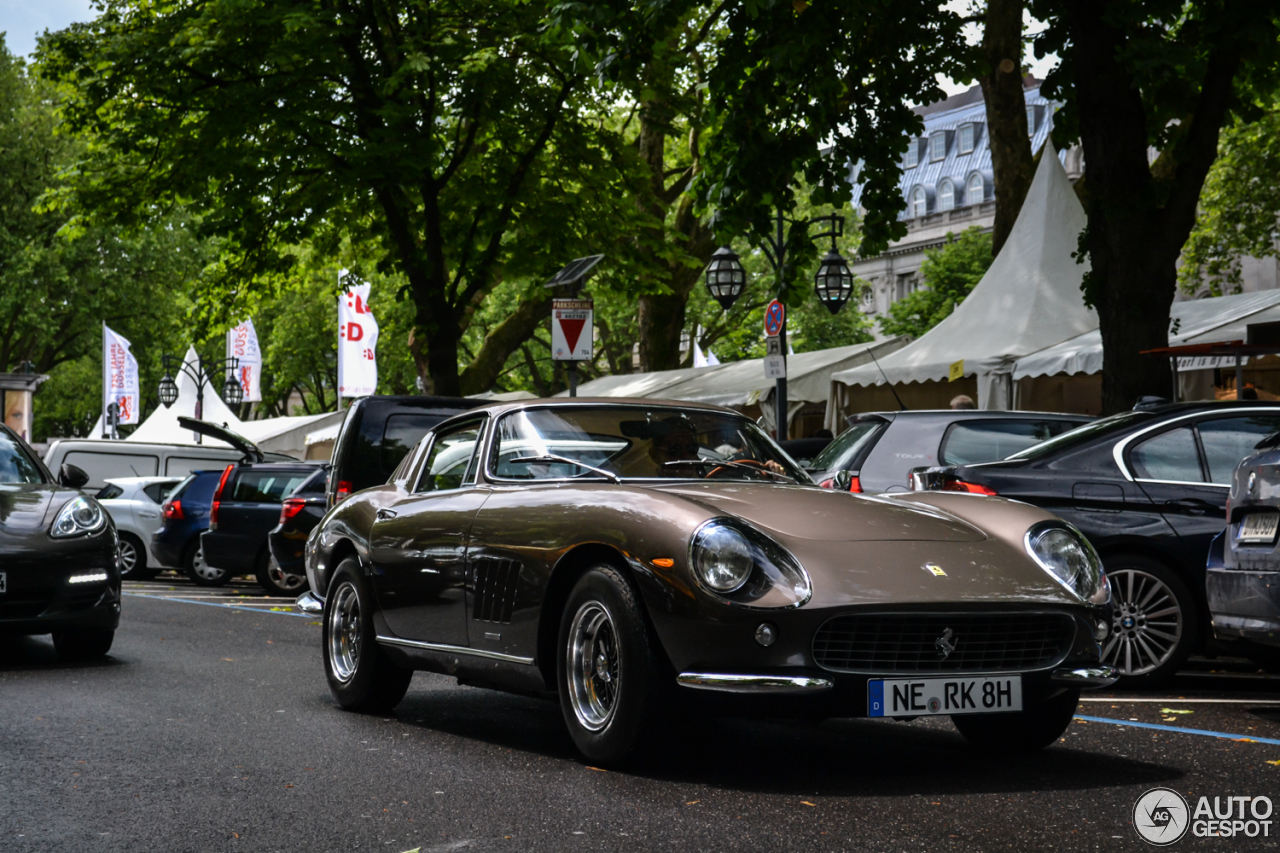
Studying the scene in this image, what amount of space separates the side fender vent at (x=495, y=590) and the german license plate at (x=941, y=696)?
1.61 metres

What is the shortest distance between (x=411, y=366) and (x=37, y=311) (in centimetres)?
1621

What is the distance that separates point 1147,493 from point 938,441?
2.64m

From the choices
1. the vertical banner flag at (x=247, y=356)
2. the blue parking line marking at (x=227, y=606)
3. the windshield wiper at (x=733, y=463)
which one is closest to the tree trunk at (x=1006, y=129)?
the blue parking line marking at (x=227, y=606)

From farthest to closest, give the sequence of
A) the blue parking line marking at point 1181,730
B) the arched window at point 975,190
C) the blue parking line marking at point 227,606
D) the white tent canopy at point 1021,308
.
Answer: the arched window at point 975,190
the white tent canopy at point 1021,308
the blue parking line marking at point 227,606
the blue parking line marking at point 1181,730

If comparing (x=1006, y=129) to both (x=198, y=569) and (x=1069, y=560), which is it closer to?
(x=198, y=569)

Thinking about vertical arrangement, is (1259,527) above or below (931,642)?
above

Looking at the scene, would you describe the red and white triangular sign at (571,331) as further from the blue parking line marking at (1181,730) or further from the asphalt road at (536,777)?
the blue parking line marking at (1181,730)

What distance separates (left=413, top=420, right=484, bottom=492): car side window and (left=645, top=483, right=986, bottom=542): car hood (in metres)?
1.33

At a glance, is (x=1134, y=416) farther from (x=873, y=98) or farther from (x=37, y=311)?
(x=37, y=311)

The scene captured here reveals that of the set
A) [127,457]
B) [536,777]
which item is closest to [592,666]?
[536,777]

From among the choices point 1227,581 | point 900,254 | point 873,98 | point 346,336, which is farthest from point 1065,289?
point 900,254

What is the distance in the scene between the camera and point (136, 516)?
22062 mm

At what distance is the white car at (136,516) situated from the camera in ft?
72.3

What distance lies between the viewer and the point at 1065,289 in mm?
17922
